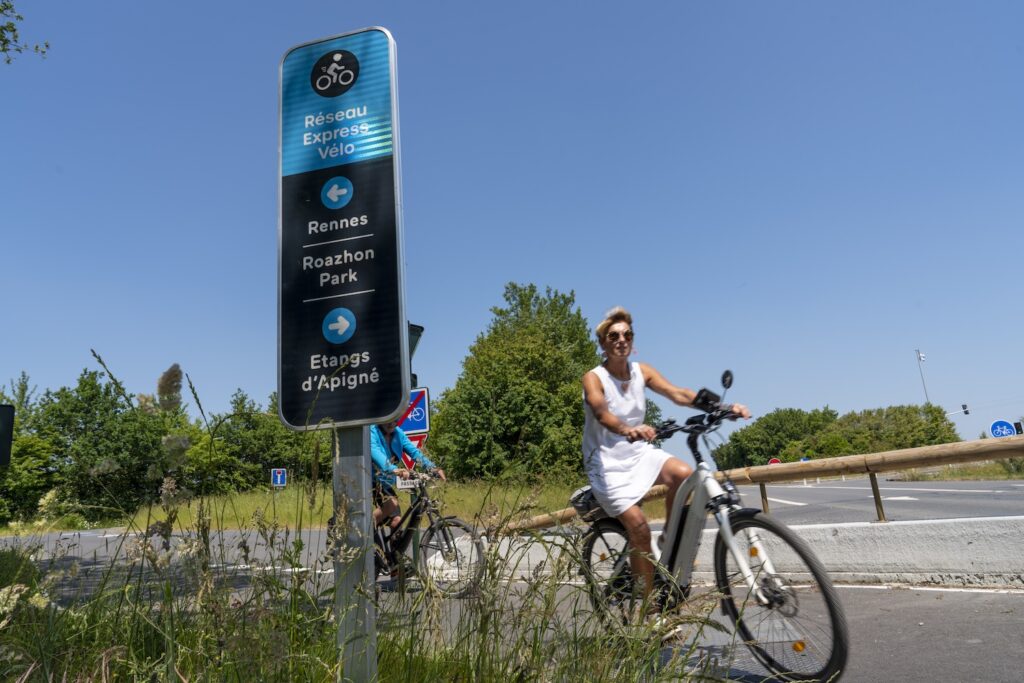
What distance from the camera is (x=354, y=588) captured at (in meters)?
2.00

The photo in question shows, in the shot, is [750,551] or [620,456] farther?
→ [620,456]

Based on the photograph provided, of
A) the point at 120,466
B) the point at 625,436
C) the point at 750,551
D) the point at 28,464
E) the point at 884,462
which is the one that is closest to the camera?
the point at 120,466

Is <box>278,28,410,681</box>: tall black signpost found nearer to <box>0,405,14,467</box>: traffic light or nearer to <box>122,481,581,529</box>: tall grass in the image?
<box>122,481,581,529</box>: tall grass

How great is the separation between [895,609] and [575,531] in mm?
3176

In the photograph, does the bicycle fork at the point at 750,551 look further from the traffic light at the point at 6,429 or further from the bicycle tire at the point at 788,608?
the traffic light at the point at 6,429

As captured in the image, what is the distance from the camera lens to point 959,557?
4.92m

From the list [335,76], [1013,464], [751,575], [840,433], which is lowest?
[751,575]

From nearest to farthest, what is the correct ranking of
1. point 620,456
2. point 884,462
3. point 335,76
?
point 335,76
point 620,456
point 884,462

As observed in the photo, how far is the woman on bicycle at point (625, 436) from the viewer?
3.83 meters

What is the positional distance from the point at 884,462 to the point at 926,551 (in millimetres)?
692

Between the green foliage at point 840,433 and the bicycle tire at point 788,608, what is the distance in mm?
68086

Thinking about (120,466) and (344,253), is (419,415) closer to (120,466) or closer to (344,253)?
(344,253)

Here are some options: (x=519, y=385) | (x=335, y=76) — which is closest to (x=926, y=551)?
(x=335, y=76)

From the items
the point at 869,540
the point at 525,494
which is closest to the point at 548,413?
the point at 869,540
